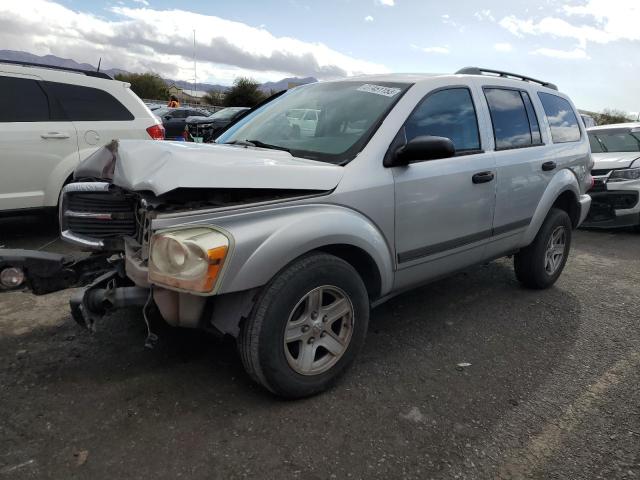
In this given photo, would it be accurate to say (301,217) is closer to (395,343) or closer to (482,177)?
(395,343)

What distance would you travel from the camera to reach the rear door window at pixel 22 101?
526 cm

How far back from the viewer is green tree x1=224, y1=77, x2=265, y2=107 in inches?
1729

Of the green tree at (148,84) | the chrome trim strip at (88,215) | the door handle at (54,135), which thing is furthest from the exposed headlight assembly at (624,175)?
the green tree at (148,84)

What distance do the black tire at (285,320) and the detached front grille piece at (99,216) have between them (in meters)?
0.93

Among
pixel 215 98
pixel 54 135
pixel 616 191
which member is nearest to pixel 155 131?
pixel 54 135

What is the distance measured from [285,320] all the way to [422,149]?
1240mm

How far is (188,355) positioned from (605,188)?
22.8 feet

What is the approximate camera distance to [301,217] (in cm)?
251

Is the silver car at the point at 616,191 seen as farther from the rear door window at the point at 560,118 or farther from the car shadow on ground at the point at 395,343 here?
the car shadow on ground at the point at 395,343

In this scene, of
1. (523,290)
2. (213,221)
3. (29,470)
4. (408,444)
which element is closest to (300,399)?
(408,444)

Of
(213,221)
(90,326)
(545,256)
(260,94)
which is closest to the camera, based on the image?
(213,221)

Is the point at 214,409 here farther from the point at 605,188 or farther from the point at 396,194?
the point at 605,188

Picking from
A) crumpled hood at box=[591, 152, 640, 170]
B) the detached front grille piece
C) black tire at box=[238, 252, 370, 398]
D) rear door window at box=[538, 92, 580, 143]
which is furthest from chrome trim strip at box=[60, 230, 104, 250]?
crumpled hood at box=[591, 152, 640, 170]

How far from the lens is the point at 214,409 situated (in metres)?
2.55
